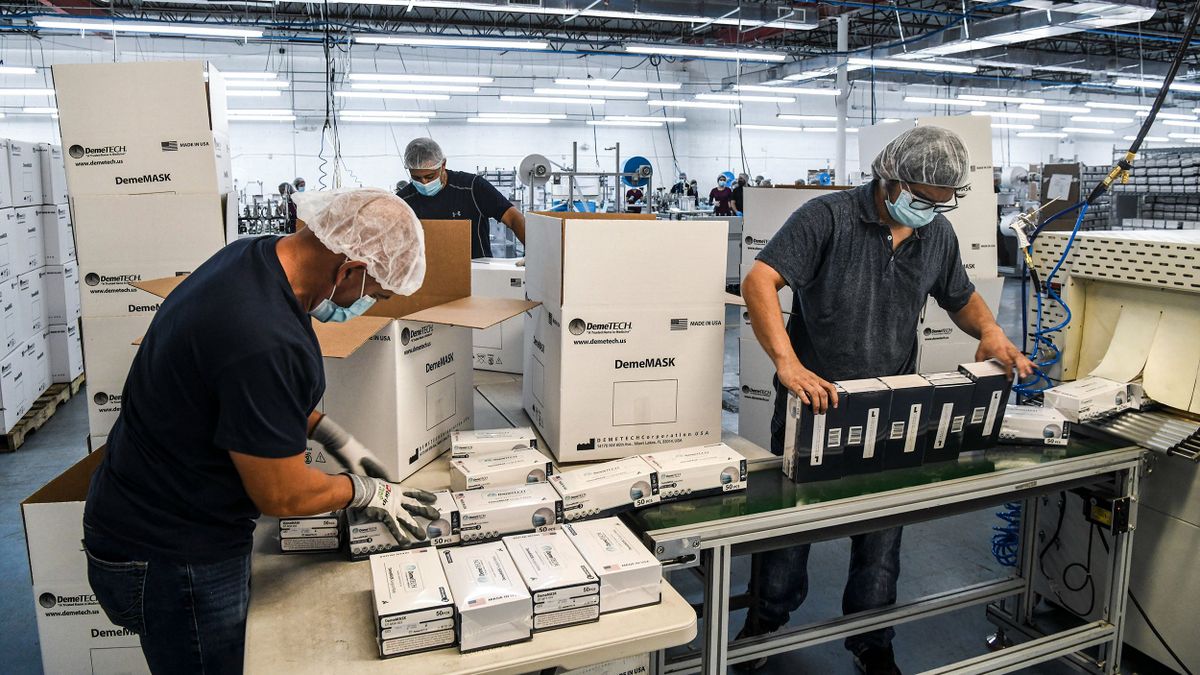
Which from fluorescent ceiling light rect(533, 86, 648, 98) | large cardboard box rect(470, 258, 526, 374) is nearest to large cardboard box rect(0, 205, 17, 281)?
large cardboard box rect(470, 258, 526, 374)

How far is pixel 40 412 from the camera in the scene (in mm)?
4504

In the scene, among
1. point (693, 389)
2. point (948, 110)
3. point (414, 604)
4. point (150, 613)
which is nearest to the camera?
point (414, 604)

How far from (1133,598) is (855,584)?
0.80 meters

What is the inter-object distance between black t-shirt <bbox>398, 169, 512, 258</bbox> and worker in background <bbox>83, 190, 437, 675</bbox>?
2.06 meters

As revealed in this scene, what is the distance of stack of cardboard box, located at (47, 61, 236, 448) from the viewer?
6.75 feet

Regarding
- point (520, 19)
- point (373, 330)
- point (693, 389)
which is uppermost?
point (520, 19)

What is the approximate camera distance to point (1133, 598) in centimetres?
220

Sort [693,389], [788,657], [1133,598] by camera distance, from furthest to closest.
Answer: [788,657], [1133,598], [693,389]

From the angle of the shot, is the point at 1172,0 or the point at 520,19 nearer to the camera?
the point at 1172,0

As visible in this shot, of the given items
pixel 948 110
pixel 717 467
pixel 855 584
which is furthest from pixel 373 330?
pixel 948 110

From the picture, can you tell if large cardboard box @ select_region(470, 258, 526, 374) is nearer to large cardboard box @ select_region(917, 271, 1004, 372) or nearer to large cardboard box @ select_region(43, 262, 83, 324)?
large cardboard box @ select_region(917, 271, 1004, 372)

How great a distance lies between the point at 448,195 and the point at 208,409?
91.5 inches

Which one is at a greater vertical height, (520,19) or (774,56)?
(520,19)

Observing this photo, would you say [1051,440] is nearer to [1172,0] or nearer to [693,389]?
[693,389]
